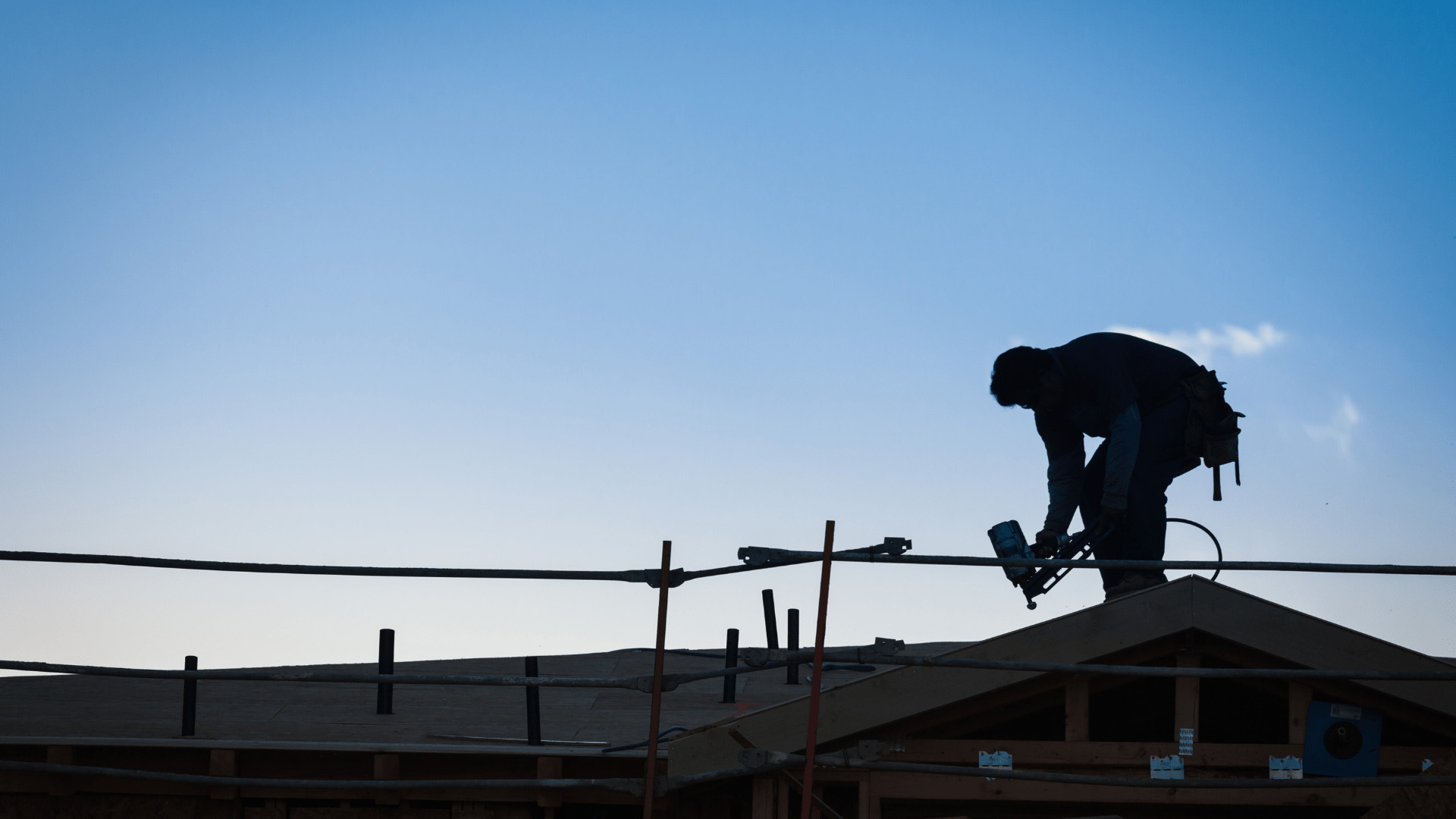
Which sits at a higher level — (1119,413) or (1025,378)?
(1025,378)

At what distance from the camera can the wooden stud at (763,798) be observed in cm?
541

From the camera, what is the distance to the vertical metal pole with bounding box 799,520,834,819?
4656 mm

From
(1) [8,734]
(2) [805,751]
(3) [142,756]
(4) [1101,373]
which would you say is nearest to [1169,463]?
(4) [1101,373]

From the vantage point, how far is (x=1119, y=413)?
6281 millimetres

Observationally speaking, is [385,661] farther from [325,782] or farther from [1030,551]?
[1030,551]

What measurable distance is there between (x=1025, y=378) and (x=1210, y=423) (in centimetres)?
95

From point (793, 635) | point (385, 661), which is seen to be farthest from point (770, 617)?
point (385, 661)

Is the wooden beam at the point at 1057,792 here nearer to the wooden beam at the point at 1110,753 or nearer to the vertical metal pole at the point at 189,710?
the wooden beam at the point at 1110,753

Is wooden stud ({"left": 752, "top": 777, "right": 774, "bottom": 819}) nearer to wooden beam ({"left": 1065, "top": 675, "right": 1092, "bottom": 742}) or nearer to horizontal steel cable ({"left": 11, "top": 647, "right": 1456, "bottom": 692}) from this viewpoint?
horizontal steel cable ({"left": 11, "top": 647, "right": 1456, "bottom": 692})

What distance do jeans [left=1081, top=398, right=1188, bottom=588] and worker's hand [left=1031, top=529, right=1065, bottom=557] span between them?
21 centimetres

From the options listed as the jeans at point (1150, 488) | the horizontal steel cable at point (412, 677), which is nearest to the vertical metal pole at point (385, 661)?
the horizontal steel cable at point (412, 677)

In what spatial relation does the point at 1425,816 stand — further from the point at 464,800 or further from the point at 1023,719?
the point at 464,800

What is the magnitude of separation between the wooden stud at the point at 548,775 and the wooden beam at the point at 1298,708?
3.13 m

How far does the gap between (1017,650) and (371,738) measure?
10.6 ft
